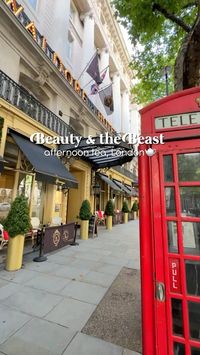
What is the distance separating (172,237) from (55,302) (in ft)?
10.1

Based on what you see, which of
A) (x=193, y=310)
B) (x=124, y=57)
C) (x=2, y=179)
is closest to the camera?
(x=193, y=310)

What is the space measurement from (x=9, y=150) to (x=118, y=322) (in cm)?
735

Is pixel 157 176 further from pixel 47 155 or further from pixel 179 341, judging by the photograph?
pixel 47 155

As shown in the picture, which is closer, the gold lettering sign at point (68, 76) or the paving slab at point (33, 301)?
the paving slab at point (33, 301)

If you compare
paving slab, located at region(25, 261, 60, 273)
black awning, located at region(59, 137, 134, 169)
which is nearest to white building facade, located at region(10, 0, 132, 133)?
black awning, located at region(59, 137, 134, 169)

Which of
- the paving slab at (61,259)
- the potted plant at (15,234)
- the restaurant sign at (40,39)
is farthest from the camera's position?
the restaurant sign at (40,39)

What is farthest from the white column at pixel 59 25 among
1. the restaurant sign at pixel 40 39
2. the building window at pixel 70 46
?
the building window at pixel 70 46

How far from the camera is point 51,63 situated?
10180 millimetres

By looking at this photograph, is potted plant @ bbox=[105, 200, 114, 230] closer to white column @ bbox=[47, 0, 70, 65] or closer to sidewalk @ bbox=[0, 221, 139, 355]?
sidewalk @ bbox=[0, 221, 139, 355]

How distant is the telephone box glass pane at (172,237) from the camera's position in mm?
2004

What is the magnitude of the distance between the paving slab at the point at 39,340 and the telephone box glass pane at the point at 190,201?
8.19 ft

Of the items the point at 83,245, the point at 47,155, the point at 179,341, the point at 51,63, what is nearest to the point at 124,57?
the point at 51,63

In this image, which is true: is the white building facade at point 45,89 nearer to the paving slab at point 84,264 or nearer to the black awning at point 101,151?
the black awning at point 101,151

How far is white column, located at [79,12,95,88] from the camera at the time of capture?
595 inches
